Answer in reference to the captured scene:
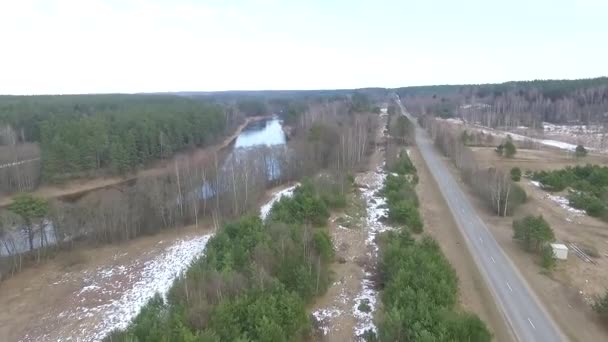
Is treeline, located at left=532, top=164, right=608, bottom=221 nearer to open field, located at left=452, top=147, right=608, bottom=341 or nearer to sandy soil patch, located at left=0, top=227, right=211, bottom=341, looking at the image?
open field, located at left=452, top=147, right=608, bottom=341

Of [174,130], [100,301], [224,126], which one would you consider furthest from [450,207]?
[224,126]

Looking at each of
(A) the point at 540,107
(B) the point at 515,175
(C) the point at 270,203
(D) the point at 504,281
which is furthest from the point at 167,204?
(A) the point at 540,107

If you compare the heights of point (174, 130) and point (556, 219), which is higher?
point (174, 130)

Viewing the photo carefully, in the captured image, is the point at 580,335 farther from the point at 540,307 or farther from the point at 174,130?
the point at 174,130

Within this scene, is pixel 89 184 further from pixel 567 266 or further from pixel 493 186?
pixel 567 266

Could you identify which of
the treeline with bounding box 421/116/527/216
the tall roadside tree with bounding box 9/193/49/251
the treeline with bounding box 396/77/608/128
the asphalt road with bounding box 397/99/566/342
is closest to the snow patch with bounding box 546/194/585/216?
the treeline with bounding box 421/116/527/216

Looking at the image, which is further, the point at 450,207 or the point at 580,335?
the point at 450,207
